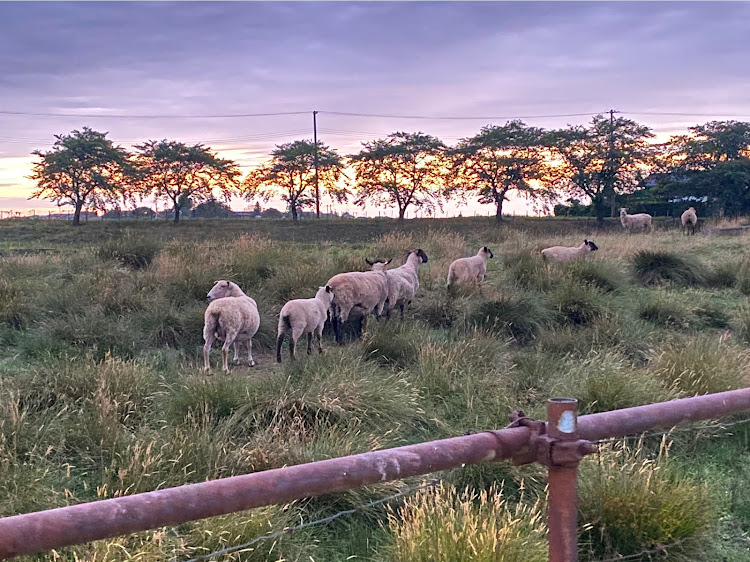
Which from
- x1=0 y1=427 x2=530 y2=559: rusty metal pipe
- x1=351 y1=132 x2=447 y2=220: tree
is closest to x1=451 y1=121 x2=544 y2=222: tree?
x1=351 y1=132 x2=447 y2=220: tree

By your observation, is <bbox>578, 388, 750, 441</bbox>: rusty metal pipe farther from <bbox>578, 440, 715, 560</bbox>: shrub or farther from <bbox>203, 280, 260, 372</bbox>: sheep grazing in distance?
<bbox>203, 280, 260, 372</bbox>: sheep grazing in distance

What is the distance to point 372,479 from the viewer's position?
2.15 metres

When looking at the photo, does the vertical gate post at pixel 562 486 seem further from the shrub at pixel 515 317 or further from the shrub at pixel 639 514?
the shrub at pixel 515 317

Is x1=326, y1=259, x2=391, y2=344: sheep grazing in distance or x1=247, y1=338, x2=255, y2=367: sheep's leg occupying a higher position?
x1=326, y1=259, x2=391, y2=344: sheep grazing in distance

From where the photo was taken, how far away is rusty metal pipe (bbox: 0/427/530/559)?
1.79 m

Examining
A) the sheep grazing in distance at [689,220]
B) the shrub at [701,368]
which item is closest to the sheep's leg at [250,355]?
the shrub at [701,368]

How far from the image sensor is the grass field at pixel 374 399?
471 centimetres

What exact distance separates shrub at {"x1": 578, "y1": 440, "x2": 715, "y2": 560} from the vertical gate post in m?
2.24

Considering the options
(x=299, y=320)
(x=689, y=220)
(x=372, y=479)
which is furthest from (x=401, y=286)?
(x=689, y=220)

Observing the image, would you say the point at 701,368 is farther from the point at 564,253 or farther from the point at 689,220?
the point at 689,220

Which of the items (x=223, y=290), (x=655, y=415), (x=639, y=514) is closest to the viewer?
(x=655, y=415)

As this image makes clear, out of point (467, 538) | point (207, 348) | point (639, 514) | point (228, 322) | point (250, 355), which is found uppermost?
point (228, 322)

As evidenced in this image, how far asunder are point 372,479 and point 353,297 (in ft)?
31.4

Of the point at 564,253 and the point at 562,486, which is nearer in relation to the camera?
the point at 562,486
